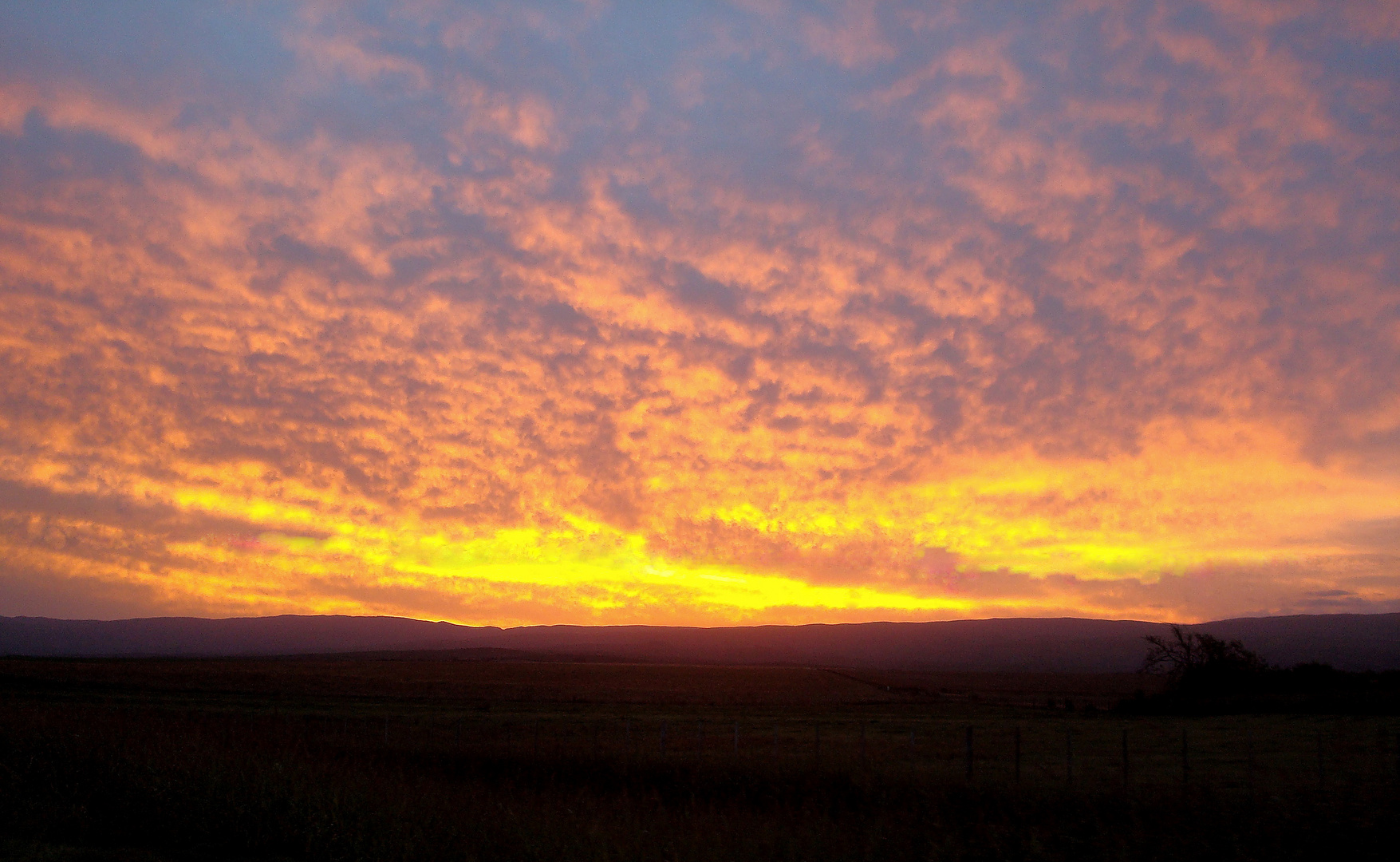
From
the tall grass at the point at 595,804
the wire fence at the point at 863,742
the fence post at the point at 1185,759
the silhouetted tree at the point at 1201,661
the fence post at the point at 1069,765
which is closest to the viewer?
the tall grass at the point at 595,804

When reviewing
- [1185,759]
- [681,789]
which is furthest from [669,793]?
[1185,759]

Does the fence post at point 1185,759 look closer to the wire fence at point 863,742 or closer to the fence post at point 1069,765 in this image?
the wire fence at point 863,742

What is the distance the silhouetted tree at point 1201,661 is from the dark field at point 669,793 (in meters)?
22.3

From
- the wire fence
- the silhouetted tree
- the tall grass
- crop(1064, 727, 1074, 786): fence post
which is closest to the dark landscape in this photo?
the tall grass

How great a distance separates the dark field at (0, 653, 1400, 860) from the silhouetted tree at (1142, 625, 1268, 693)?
22.3 m

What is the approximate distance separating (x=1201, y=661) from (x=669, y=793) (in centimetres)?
6035

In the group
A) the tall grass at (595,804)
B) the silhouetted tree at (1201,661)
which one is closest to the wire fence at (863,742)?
the tall grass at (595,804)

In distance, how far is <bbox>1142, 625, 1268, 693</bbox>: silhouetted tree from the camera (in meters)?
63.3

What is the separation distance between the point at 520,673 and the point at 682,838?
96.0m

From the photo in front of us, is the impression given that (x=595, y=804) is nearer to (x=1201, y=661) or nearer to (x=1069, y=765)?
(x=1069, y=765)

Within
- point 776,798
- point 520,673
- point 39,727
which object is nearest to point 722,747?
point 776,798

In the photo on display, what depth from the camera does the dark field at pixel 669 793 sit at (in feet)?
34.3

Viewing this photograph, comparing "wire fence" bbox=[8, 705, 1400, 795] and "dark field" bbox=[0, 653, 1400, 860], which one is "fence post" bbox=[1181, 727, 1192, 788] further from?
"dark field" bbox=[0, 653, 1400, 860]

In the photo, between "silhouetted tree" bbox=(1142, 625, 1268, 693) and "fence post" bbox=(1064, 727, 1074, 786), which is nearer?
"fence post" bbox=(1064, 727, 1074, 786)
